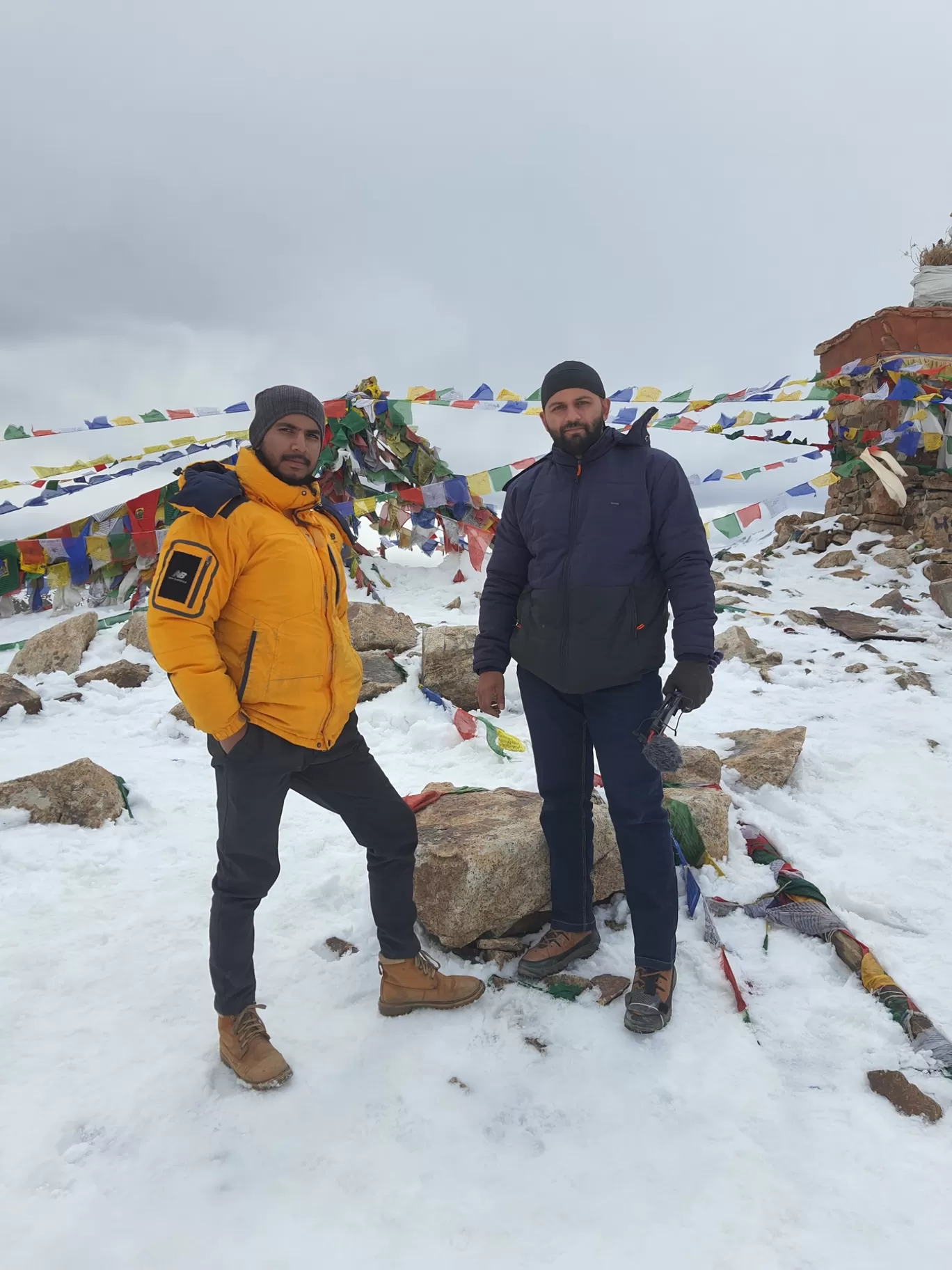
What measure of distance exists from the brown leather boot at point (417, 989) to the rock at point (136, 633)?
5.84 metres

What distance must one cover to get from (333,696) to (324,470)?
9.10m

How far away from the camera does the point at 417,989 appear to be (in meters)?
2.78

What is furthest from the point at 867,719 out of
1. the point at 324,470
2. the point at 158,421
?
the point at 158,421

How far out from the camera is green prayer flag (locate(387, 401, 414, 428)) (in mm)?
10633

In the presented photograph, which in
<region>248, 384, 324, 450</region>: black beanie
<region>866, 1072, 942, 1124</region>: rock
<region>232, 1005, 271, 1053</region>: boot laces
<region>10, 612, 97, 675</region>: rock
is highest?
<region>248, 384, 324, 450</region>: black beanie

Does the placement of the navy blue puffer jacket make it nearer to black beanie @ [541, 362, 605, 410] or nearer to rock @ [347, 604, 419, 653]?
black beanie @ [541, 362, 605, 410]

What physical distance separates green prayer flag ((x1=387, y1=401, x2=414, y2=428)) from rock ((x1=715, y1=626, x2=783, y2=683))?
18.4 ft

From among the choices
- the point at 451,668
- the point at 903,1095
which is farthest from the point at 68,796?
the point at 903,1095

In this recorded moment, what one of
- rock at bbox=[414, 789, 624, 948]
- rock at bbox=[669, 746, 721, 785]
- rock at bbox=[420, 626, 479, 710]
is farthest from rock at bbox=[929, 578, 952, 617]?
rock at bbox=[414, 789, 624, 948]

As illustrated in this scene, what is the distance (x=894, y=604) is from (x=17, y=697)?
10.4m

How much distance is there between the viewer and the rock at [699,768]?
452 cm

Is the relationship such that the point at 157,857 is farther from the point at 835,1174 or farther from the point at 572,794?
the point at 835,1174

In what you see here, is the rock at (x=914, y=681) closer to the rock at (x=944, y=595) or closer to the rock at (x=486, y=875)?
the rock at (x=944, y=595)

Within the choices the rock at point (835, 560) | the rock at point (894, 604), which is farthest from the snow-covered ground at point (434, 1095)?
the rock at point (835, 560)
